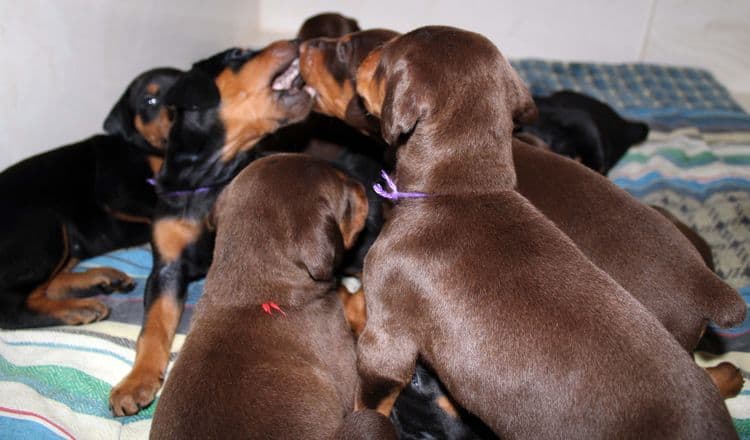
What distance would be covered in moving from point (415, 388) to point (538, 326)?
790 millimetres

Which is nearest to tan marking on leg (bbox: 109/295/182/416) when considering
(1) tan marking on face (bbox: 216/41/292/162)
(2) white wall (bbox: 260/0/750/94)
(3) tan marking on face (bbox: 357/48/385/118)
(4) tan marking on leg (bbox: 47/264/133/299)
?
(4) tan marking on leg (bbox: 47/264/133/299)

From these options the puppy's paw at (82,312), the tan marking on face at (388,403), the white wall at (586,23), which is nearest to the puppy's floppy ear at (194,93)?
the puppy's paw at (82,312)

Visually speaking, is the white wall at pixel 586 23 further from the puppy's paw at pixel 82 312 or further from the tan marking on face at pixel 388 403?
the tan marking on face at pixel 388 403

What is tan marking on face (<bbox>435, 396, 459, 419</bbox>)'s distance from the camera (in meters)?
2.67

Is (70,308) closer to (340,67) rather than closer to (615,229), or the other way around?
(340,67)

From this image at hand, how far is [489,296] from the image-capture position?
225 cm

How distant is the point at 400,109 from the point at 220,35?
3798 millimetres

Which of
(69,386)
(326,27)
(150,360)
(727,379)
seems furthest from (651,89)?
(69,386)

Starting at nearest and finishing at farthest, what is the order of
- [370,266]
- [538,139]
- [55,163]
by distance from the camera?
[370,266]
[55,163]
[538,139]

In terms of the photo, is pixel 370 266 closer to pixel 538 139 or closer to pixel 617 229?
pixel 617 229

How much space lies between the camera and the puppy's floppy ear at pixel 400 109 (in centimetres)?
236

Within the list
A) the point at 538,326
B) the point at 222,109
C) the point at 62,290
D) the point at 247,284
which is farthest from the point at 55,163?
the point at 538,326

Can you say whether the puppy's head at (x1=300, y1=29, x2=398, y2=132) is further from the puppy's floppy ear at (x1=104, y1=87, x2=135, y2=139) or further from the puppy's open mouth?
the puppy's floppy ear at (x1=104, y1=87, x2=135, y2=139)

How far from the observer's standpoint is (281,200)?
2.56 m
